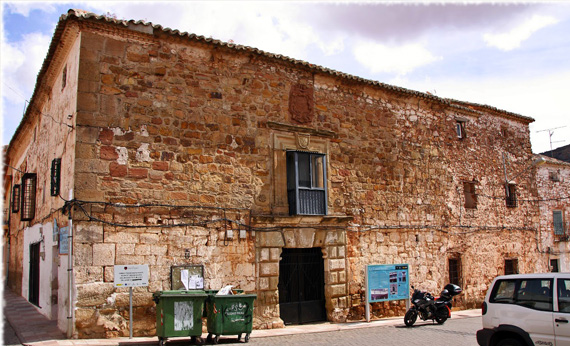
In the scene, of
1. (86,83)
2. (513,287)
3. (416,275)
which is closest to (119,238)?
(86,83)

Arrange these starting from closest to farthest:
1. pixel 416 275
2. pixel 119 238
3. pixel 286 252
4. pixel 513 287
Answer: pixel 513 287
pixel 119 238
pixel 286 252
pixel 416 275

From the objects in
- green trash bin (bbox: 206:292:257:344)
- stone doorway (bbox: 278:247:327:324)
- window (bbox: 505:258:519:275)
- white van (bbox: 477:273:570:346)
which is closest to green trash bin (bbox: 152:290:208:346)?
green trash bin (bbox: 206:292:257:344)

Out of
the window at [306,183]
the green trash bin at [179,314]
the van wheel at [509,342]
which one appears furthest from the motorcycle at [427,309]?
the green trash bin at [179,314]

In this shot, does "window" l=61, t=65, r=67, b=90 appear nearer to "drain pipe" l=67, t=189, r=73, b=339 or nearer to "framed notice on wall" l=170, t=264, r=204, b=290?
"drain pipe" l=67, t=189, r=73, b=339

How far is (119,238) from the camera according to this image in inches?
355

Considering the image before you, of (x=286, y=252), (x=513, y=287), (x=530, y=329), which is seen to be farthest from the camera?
(x=286, y=252)

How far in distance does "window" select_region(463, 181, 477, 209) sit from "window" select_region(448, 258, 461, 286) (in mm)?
1918

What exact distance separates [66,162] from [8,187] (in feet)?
44.4

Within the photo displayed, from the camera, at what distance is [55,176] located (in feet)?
32.8

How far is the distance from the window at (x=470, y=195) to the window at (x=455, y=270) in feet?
6.29

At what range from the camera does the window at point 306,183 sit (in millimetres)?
11070

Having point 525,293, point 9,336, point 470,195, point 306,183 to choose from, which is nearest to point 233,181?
point 306,183

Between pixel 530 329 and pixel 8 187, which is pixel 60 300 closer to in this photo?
pixel 530 329

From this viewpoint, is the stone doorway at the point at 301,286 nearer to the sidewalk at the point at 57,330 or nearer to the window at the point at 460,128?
Answer: the sidewalk at the point at 57,330
